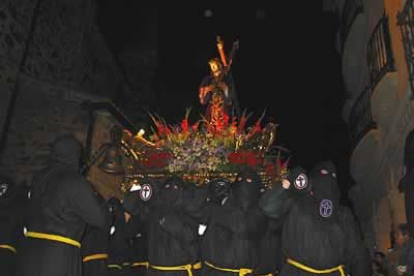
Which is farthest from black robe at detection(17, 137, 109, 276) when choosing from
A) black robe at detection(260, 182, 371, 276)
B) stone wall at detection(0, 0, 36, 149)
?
stone wall at detection(0, 0, 36, 149)

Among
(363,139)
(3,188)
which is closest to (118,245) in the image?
(3,188)

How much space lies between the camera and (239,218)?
464 centimetres

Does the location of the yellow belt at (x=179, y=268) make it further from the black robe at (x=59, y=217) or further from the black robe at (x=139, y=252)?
the black robe at (x=139, y=252)

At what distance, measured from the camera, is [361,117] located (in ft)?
34.5

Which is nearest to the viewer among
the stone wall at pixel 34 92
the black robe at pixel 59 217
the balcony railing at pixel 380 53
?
the black robe at pixel 59 217

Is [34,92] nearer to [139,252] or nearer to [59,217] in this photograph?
[139,252]

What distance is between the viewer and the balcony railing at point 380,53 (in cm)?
736

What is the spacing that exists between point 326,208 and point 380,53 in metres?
5.28

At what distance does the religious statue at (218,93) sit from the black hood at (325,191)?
206 inches

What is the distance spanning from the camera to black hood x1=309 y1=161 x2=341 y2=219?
401cm

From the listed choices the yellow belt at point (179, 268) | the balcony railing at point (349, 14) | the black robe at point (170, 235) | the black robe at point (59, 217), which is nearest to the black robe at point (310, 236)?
the black robe at point (170, 235)

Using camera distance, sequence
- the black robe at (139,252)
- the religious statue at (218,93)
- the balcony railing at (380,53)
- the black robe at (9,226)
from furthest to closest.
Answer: the religious statue at (218,93) → the balcony railing at (380,53) → the black robe at (139,252) → the black robe at (9,226)

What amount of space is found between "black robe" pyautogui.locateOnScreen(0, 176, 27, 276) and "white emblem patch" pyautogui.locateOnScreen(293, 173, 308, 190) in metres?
3.17

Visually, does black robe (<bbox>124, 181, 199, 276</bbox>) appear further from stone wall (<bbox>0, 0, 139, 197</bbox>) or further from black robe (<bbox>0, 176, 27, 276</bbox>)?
stone wall (<bbox>0, 0, 139, 197</bbox>)
